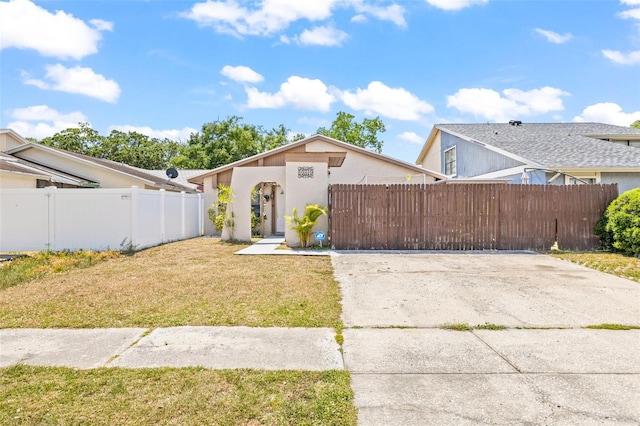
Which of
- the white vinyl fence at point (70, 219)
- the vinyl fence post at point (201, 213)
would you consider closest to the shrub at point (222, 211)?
the vinyl fence post at point (201, 213)

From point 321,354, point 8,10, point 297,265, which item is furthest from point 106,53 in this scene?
point 321,354

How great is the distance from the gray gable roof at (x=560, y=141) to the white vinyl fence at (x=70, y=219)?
14099mm

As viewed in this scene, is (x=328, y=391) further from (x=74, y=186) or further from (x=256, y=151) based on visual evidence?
(x=256, y=151)

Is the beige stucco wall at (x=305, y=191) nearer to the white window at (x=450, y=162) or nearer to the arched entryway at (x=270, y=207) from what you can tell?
the arched entryway at (x=270, y=207)

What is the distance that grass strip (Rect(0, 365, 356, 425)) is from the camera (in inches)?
99.5

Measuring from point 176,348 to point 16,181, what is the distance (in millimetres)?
12695

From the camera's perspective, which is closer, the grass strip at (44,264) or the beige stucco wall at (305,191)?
the grass strip at (44,264)

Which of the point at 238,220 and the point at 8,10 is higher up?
the point at 8,10

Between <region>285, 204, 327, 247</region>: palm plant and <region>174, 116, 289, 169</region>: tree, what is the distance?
23.6 metres

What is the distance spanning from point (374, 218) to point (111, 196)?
778cm

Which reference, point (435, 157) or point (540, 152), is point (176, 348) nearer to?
point (540, 152)

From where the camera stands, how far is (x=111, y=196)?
432 inches

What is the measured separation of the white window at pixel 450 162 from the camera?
19.9 meters

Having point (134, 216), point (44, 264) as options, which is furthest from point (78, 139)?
point (44, 264)
